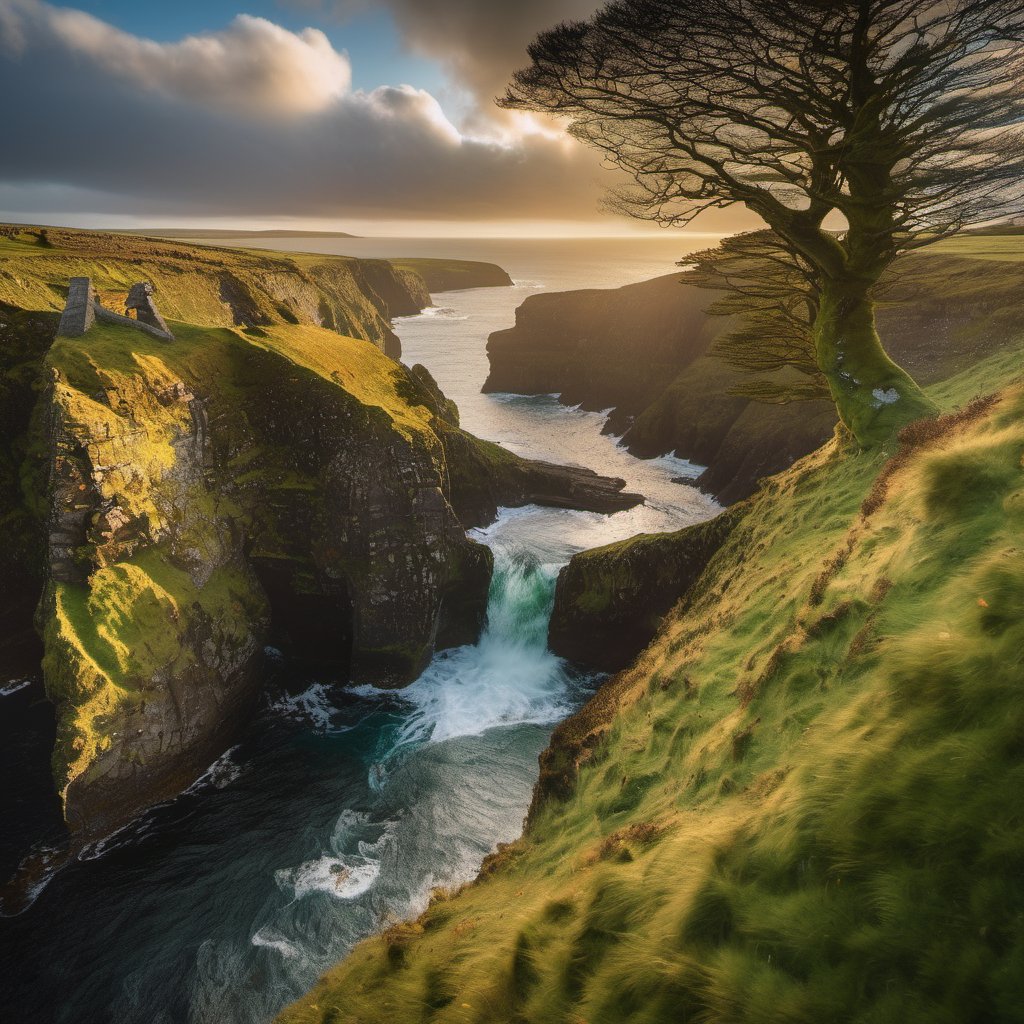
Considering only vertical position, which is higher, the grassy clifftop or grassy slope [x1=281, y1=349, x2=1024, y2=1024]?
the grassy clifftop

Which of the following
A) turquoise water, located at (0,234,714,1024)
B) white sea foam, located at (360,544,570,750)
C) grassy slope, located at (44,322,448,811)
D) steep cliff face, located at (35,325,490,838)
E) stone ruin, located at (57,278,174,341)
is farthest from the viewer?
white sea foam, located at (360,544,570,750)

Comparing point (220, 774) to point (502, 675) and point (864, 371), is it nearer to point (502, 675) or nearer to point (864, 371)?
point (502, 675)

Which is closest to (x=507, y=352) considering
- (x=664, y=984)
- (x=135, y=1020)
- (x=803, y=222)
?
(x=803, y=222)

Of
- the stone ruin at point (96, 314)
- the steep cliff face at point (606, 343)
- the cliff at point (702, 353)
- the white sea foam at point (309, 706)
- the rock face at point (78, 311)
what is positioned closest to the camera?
the rock face at point (78, 311)

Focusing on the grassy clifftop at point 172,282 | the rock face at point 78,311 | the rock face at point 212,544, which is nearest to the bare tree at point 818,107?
the rock face at point 212,544

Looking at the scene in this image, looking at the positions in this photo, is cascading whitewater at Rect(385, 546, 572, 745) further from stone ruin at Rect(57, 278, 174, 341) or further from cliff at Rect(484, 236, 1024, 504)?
stone ruin at Rect(57, 278, 174, 341)

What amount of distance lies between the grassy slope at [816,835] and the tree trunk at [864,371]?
179 inches

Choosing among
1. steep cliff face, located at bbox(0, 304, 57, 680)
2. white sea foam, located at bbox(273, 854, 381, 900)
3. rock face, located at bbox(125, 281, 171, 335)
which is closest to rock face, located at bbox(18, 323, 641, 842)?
rock face, located at bbox(125, 281, 171, 335)

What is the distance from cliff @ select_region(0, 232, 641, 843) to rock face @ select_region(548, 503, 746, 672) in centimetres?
575

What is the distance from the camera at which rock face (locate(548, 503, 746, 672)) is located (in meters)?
29.7

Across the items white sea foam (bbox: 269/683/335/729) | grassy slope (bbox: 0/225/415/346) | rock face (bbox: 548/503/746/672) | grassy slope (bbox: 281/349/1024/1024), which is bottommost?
white sea foam (bbox: 269/683/335/729)

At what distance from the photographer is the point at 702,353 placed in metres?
80.0

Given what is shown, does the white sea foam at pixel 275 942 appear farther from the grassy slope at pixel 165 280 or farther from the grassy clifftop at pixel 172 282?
the grassy clifftop at pixel 172 282

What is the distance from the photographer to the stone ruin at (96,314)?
28547 millimetres
